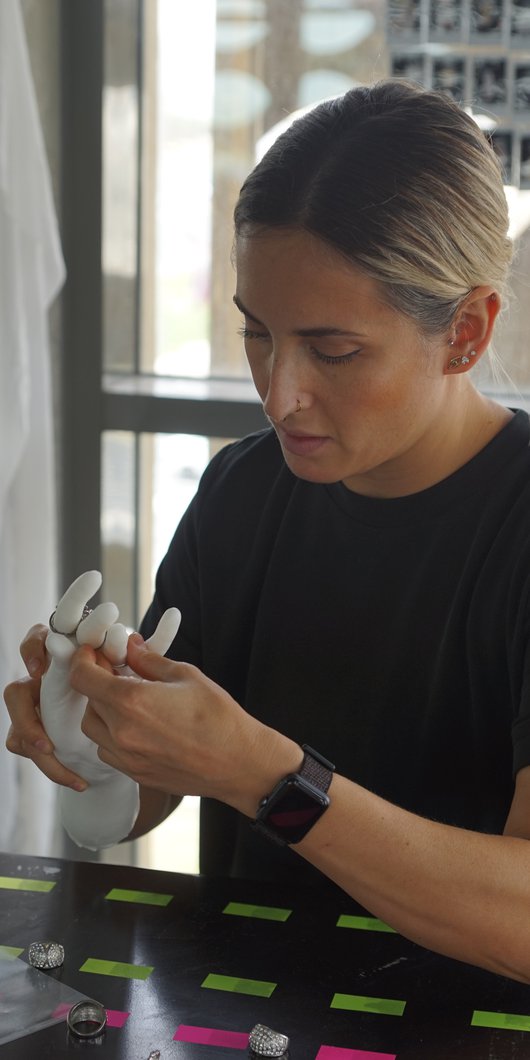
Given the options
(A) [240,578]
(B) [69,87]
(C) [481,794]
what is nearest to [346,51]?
(B) [69,87]

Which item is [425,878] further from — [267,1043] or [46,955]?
[46,955]

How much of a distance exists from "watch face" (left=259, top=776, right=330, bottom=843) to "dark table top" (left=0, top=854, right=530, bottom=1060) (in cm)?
11

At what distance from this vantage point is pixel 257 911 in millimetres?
1114

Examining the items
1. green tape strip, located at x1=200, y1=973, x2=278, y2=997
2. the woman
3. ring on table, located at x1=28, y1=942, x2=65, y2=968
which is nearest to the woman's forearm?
the woman

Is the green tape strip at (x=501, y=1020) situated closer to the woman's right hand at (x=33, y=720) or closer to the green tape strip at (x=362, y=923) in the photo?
the green tape strip at (x=362, y=923)

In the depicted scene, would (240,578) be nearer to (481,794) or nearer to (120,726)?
(481,794)

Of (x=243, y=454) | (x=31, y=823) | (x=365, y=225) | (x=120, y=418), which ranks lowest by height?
(x=31, y=823)

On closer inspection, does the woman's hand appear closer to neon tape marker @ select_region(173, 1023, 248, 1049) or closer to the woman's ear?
neon tape marker @ select_region(173, 1023, 248, 1049)

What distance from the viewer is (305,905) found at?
113 cm

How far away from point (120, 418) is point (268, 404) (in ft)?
4.44

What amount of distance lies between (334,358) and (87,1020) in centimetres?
60

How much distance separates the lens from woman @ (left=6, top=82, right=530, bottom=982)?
1.02 m

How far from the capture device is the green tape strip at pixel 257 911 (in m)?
1.11

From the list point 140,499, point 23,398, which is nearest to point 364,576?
point 23,398
